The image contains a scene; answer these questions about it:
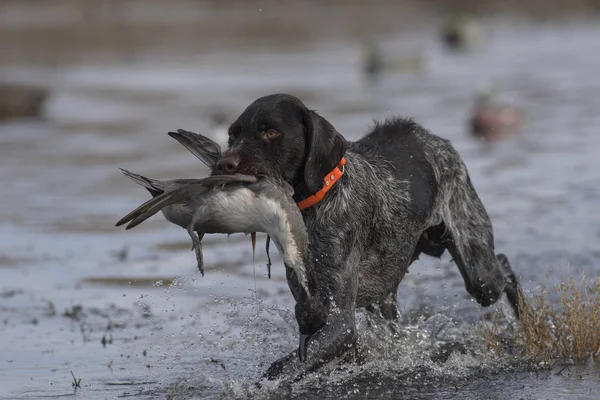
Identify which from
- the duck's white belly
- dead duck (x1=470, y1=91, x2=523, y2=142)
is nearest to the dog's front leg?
the duck's white belly

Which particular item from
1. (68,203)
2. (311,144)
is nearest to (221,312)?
(311,144)

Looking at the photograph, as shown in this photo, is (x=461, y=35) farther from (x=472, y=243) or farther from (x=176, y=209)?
(x=176, y=209)

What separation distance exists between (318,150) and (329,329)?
97 centimetres

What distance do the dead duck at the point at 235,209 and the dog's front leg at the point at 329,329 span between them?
0.58m

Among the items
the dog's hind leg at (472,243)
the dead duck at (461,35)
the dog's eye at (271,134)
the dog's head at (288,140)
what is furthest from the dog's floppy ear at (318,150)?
the dead duck at (461,35)

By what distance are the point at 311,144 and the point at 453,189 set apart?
1662 mm

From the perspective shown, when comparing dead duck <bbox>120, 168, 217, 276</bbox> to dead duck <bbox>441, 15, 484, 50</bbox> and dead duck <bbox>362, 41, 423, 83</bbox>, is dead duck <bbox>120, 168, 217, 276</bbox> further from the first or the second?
dead duck <bbox>441, 15, 484, 50</bbox>

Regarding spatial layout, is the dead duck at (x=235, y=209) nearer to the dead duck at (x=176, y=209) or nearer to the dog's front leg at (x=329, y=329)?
the dead duck at (x=176, y=209)

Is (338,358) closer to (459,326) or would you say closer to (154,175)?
(459,326)

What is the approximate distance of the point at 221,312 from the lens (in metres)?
8.82

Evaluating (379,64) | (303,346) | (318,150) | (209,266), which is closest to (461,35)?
(379,64)

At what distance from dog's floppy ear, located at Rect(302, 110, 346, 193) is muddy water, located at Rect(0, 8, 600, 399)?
87 cm

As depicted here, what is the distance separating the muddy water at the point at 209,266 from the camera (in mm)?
7082

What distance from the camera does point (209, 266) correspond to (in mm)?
10305
